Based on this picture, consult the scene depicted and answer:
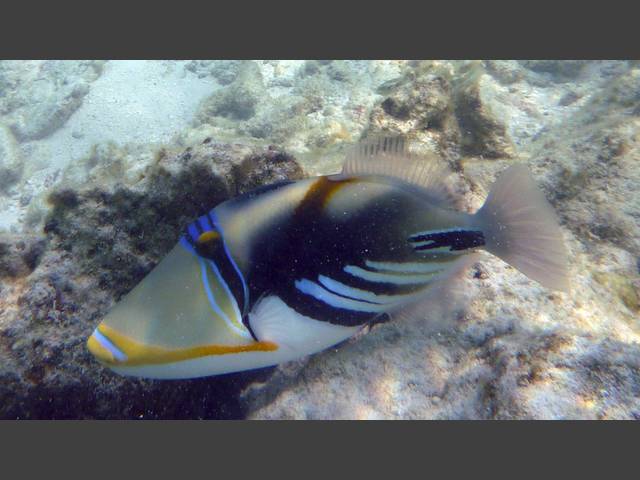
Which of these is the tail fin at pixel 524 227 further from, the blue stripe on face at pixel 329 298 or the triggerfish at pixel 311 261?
the blue stripe on face at pixel 329 298

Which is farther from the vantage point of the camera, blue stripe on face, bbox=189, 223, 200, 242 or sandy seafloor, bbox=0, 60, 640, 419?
sandy seafloor, bbox=0, 60, 640, 419

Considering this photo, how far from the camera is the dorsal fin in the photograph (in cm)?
166

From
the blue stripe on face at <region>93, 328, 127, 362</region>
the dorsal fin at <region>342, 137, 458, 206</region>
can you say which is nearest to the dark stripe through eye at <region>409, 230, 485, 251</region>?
the dorsal fin at <region>342, 137, 458, 206</region>

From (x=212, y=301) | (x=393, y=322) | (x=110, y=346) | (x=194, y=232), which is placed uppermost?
(x=194, y=232)

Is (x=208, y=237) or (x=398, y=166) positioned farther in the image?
(x=398, y=166)

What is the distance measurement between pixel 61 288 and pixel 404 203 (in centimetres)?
181

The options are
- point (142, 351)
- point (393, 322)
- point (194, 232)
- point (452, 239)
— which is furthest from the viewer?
point (393, 322)

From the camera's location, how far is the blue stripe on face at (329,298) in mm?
1477

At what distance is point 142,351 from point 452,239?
1.23 meters

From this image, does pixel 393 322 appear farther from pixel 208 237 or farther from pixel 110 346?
pixel 110 346

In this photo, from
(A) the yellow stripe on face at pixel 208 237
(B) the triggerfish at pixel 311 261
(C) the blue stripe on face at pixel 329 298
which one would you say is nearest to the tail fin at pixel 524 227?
(B) the triggerfish at pixel 311 261

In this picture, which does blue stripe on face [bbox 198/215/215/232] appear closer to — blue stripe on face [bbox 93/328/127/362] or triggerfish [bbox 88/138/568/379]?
triggerfish [bbox 88/138/568/379]

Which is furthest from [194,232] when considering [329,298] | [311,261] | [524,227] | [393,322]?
[524,227]

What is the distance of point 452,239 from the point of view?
62.0 inches
